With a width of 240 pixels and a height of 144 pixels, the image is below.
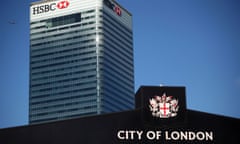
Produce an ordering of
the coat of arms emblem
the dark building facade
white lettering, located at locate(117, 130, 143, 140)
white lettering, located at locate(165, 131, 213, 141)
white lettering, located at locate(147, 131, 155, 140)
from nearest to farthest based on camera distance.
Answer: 1. the dark building facade
2. white lettering, located at locate(117, 130, 143, 140)
3. white lettering, located at locate(147, 131, 155, 140)
4. white lettering, located at locate(165, 131, 213, 141)
5. the coat of arms emblem

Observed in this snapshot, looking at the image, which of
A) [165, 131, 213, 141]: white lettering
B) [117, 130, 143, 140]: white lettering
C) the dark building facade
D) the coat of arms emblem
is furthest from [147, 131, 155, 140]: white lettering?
the coat of arms emblem

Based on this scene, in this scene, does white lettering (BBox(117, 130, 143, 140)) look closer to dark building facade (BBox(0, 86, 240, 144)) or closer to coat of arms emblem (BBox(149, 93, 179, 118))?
dark building facade (BBox(0, 86, 240, 144))

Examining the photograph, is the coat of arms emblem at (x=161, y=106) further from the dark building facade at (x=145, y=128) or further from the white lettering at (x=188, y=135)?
the white lettering at (x=188, y=135)

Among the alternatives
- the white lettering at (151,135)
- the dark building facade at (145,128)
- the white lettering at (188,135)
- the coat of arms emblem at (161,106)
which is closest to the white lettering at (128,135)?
the dark building facade at (145,128)

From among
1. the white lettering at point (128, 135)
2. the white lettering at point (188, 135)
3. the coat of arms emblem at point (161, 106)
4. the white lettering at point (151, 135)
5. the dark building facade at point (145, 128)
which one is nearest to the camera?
the dark building facade at point (145, 128)

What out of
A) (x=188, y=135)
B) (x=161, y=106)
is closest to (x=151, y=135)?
(x=161, y=106)

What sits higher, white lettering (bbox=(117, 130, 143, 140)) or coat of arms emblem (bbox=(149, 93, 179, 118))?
coat of arms emblem (bbox=(149, 93, 179, 118))

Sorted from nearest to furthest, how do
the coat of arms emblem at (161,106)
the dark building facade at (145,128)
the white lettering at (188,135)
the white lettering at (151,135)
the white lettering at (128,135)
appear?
the dark building facade at (145,128) → the white lettering at (128,135) → the white lettering at (151,135) → the white lettering at (188,135) → the coat of arms emblem at (161,106)

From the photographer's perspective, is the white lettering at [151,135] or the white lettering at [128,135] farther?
the white lettering at [151,135]

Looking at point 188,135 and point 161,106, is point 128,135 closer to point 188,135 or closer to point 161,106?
point 161,106

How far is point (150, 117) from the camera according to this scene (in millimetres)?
56438

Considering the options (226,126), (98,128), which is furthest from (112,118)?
(226,126)

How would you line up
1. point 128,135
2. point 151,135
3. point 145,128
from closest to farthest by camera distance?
1. point 128,135
2. point 151,135
3. point 145,128

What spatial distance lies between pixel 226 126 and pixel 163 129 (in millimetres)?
6591
